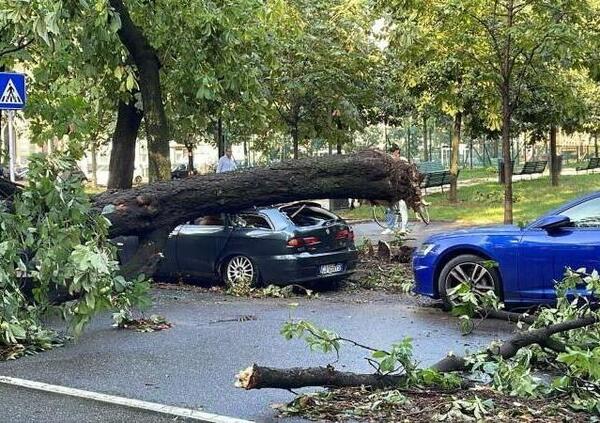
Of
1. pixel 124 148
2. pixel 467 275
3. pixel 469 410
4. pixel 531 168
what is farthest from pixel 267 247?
pixel 531 168

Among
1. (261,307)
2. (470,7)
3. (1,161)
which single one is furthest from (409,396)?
(470,7)

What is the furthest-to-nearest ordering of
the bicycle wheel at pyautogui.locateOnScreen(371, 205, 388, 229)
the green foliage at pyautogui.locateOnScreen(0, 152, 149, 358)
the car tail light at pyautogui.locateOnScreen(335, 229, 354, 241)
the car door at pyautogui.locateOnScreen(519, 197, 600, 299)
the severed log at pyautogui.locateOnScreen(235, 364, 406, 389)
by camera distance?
the bicycle wheel at pyautogui.locateOnScreen(371, 205, 388, 229) → the car tail light at pyautogui.locateOnScreen(335, 229, 354, 241) → the car door at pyautogui.locateOnScreen(519, 197, 600, 299) → the green foliage at pyautogui.locateOnScreen(0, 152, 149, 358) → the severed log at pyautogui.locateOnScreen(235, 364, 406, 389)

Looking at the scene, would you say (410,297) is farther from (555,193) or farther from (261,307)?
(555,193)

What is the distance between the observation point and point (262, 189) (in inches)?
Answer: 414

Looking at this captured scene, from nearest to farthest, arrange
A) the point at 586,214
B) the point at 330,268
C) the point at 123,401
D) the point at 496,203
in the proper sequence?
the point at 123,401, the point at 586,214, the point at 330,268, the point at 496,203

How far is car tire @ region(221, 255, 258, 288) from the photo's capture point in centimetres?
1187

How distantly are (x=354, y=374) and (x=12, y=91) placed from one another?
768 centimetres

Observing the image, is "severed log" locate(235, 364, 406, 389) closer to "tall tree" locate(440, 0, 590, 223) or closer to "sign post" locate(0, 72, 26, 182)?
"sign post" locate(0, 72, 26, 182)

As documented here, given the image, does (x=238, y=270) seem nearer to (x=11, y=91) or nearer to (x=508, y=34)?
(x=11, y=91)

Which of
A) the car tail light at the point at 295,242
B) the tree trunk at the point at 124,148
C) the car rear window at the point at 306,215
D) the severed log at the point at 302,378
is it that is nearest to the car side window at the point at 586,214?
the car tail light at the point at 295,242

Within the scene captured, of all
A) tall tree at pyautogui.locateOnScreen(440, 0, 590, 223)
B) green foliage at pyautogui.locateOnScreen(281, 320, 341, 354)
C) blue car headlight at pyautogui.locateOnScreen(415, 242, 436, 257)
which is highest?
tall tree at pyautogui.locateOnScreen(440, 0, 590, 223)

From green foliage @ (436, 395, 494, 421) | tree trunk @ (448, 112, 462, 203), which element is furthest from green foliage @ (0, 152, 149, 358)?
tree trunk @ (448, 112, 462, 203)

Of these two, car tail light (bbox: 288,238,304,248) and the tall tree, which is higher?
the tall tree

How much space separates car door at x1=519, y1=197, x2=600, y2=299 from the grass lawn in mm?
10520
